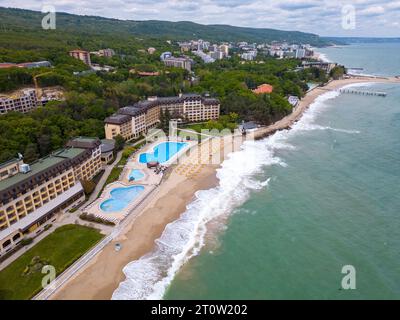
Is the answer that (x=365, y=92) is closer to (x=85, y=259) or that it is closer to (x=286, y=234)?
(x=286, y=234)

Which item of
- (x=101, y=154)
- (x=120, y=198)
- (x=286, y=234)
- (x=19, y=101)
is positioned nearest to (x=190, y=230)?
(x=286, y=234)

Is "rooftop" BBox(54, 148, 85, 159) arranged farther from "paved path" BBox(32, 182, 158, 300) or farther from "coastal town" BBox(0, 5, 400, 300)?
"paved path" BBox(32, 182, 158, 300)

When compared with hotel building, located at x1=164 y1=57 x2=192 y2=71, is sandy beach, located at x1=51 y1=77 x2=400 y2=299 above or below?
below

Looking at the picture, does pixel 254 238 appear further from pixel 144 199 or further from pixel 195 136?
pixel 195 136

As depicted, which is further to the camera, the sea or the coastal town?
the coastal town

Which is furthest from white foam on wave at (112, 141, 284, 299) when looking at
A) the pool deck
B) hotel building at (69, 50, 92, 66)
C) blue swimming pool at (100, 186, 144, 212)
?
hotel building at (69, 50, 92, 66)

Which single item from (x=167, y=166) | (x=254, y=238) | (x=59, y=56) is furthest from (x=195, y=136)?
(x=59, y=56)

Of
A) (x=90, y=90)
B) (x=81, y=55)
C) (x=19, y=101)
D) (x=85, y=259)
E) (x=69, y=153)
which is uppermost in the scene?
(x=81, y=55)
